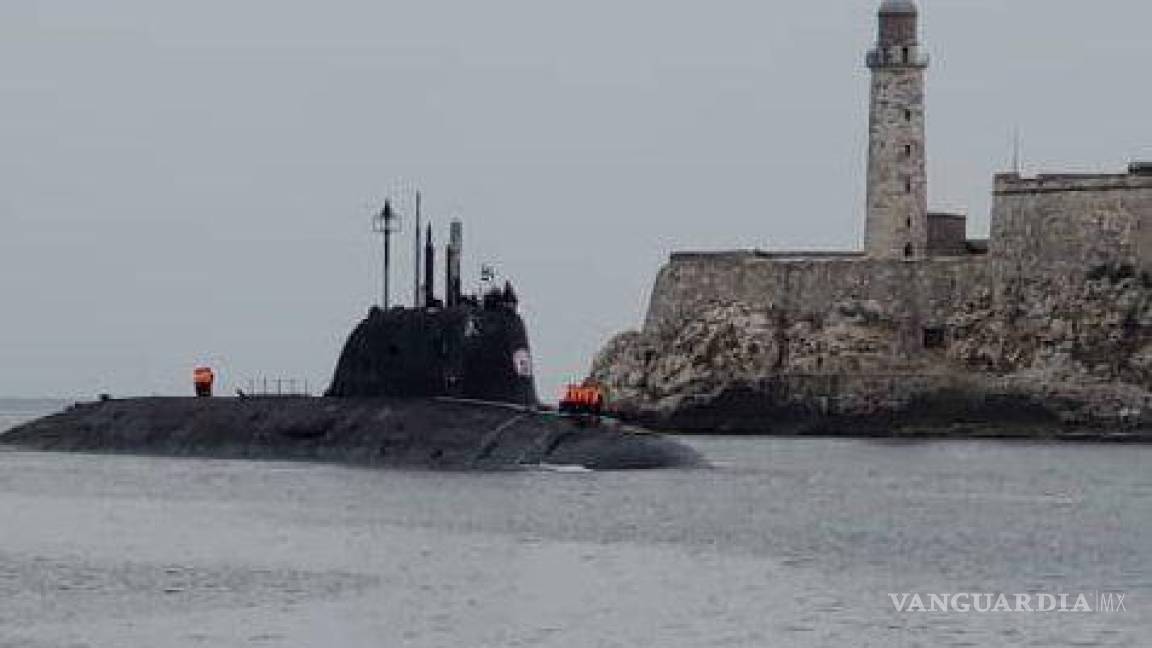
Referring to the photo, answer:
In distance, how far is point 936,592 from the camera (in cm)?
3103

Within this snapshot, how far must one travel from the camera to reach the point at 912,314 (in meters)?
80.4

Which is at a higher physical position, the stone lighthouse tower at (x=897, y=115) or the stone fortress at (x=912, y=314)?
the stone lighthouse tower at (x=897, y=115)

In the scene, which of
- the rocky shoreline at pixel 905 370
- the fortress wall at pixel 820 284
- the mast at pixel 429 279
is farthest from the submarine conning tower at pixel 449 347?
the fortress wall at pixel 820 284

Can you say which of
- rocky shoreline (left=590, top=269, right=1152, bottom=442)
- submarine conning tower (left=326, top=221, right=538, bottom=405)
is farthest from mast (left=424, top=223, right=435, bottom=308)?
rocky shoreline (left=590, top=269, right=1152, bottom=442)

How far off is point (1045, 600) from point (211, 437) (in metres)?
22.6

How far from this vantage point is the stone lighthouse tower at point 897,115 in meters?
78.5

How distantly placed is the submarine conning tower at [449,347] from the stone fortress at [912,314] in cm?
3374

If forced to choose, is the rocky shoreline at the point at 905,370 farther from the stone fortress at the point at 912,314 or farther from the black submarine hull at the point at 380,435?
the black submarine hull at the point at 380,435

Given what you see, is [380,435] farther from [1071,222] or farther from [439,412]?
[1071,222]

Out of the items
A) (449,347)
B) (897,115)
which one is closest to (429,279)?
(449,347)

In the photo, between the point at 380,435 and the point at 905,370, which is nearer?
the point at 380,435

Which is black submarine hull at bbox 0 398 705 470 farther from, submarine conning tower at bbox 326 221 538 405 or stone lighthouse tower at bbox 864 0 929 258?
stone lighthouse tower at bbox 864 0 929 258

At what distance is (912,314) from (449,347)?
1444 inches

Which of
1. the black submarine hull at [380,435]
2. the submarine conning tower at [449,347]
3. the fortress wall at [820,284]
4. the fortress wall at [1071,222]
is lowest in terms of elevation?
the black submarine hull at [380,435]
